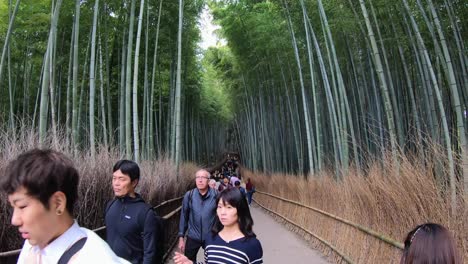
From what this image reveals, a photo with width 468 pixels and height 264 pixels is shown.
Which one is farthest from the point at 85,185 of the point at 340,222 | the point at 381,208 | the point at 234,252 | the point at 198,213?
the point at 340,222

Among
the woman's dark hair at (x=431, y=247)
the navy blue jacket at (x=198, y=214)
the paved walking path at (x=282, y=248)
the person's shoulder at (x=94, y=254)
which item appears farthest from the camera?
the paved walking path at (x=282, y=248)

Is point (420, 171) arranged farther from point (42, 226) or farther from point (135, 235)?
point (42, 226)

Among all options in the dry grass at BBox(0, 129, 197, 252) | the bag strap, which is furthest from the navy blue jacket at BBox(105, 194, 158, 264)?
the bag strap

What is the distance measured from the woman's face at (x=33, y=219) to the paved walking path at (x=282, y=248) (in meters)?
4.87

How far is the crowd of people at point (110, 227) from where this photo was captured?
3.01 ft

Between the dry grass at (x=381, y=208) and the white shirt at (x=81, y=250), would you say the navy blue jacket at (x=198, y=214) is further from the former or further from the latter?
the white shirt at (x=81, y=250)

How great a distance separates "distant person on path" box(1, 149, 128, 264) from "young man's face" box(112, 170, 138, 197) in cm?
140

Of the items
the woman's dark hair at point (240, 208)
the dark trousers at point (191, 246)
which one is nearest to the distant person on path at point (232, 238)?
the woman's dark hair at point (240, 208)

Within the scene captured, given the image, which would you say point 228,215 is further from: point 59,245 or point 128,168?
point 59,245

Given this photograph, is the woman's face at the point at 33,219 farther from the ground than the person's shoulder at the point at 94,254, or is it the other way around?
the woman's face at the point at 33,219

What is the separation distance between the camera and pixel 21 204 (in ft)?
3.07

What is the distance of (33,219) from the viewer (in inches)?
36.4

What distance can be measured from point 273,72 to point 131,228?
10292mm

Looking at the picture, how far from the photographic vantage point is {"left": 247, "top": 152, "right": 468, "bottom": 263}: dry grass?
9.67ft
